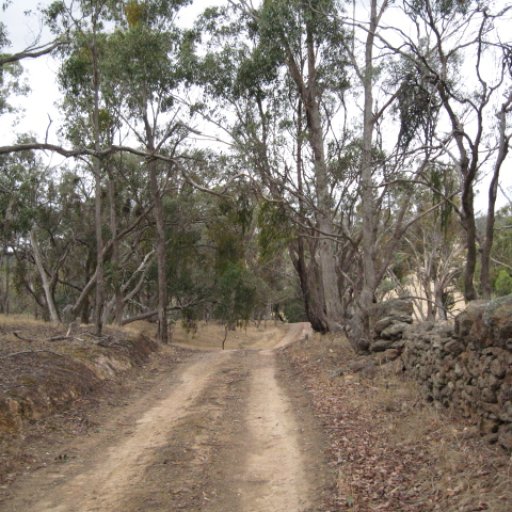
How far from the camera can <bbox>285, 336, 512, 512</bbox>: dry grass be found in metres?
5.80

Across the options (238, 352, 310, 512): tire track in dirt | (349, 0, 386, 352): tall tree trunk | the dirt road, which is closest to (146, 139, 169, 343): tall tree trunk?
(349, 0, 386, 352): tall tree trunk

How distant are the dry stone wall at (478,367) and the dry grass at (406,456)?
0.23 metres

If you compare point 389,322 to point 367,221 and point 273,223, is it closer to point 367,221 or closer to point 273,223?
point 367,221

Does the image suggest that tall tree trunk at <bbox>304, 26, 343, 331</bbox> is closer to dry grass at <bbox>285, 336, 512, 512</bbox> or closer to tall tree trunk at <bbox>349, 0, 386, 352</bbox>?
tall tree trunk at <bbox>349, 0, 386, 352</bbox>

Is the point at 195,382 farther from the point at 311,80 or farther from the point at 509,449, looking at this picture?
the point at 311,80

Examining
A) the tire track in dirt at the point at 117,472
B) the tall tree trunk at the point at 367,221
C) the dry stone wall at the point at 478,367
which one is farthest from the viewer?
the tall tree trunk at the point at 367,221

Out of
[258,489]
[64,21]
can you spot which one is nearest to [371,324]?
[258,489]

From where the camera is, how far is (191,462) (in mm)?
7484

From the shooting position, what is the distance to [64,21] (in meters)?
17.0

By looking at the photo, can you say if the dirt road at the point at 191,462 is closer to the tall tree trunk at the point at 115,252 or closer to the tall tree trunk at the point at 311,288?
the tall tree trunk at the point at 311,288

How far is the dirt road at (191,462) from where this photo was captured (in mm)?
6160

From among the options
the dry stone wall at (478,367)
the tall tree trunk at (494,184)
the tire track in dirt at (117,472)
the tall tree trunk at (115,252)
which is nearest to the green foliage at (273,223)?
the tall tree trunk at (494,184)

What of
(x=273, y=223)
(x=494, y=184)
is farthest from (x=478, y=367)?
(x=273, y=223)

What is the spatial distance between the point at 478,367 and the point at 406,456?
150 centimetres
